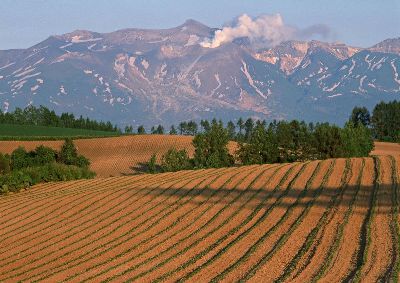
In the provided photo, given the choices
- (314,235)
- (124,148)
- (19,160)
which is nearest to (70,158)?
(19,160)

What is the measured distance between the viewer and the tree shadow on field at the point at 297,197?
148 ft

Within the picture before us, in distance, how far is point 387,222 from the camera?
39219 millimetres

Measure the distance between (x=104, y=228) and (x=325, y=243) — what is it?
1754 cm

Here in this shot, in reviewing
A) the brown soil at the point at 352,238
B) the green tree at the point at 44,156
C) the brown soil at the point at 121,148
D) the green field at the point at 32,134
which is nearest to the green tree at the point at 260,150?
the brown soil at the point at 121,148

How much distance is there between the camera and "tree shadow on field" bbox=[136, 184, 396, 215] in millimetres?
45128

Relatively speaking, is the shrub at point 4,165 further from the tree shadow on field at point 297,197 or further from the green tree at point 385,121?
the green tree at point 385,121

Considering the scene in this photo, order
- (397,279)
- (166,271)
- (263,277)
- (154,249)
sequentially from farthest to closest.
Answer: (154,249) < (166,271) < (263,277) < (397,279)

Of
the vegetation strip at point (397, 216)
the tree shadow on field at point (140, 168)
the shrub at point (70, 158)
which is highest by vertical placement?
the vegetation strip at point (397, 216)

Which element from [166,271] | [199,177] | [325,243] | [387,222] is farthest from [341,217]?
[199,177]

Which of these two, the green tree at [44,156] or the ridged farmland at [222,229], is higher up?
the ridged farmland at [222,229]

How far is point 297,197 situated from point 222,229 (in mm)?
9837

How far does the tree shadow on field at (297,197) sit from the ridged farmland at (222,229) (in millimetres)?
89

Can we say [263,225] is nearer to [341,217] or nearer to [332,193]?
[341,217]

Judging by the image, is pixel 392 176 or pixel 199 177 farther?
pixel 199 177
